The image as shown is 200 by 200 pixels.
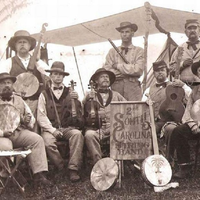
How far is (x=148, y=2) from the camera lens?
24.0ft

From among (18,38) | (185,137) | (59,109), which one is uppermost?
(18,38)

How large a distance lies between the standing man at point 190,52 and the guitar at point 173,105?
0.68m

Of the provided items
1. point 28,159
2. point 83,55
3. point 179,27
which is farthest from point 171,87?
point 83,55

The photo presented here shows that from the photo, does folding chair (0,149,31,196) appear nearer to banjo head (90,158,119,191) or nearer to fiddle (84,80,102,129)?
banjo head (90,158,119,191)

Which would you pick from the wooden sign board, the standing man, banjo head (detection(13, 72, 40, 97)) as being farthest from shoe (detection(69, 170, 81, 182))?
the standing man

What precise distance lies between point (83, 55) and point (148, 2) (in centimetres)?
267

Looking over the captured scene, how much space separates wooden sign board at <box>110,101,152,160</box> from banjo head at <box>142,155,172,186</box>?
0.39 m

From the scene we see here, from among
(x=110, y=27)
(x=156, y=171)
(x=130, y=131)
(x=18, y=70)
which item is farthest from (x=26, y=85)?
(x=110, y=27)

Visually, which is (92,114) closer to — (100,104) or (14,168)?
(100,104)

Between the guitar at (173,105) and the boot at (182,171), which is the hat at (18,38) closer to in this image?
the guitar at (173,105)

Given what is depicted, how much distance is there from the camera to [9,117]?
5.46 metres

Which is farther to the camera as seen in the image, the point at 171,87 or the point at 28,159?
the point at 171,87

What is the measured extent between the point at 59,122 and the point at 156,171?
1745 mm

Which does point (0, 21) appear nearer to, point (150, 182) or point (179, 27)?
point (179, 27)
